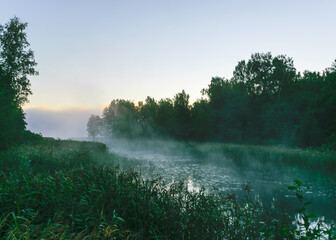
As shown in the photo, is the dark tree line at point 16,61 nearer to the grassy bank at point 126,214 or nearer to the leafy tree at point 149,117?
the grassy bank at point 126,214

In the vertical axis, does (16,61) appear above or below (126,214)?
above

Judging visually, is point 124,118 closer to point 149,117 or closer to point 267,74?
point 149,117

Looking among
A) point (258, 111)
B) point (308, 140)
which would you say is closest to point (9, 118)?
point (308, 140)

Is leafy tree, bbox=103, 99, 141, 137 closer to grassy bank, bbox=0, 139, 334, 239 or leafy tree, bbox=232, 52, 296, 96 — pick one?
leafy tree, bbox=232, 52, 296, 96

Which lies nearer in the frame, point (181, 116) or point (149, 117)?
point (181, 116)

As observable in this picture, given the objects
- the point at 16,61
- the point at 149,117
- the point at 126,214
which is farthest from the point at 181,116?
the point at 126,214

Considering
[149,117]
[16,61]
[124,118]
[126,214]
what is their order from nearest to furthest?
1. [126,214]
2. [16,61]
3. [149,117]
4. [124,118]

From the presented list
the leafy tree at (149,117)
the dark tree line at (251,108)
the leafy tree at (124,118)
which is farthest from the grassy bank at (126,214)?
the leafy tree at (124,118)

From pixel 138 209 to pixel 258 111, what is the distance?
40.4 meters

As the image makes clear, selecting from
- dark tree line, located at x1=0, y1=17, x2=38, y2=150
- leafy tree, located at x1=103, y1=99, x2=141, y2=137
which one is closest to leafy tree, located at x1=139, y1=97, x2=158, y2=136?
leafy tree, located at x1=103, y1=99, x2=141, y2=137

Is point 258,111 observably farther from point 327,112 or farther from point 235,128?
point 327,112

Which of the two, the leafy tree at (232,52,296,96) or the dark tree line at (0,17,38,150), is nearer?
the dark tree line at (0,17,38,150)

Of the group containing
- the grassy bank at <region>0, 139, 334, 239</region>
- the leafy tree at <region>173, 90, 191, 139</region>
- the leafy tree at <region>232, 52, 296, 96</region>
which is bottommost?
the grassy bank at <region>0, 139, 334, 239</region>

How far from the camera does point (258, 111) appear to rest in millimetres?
41406
